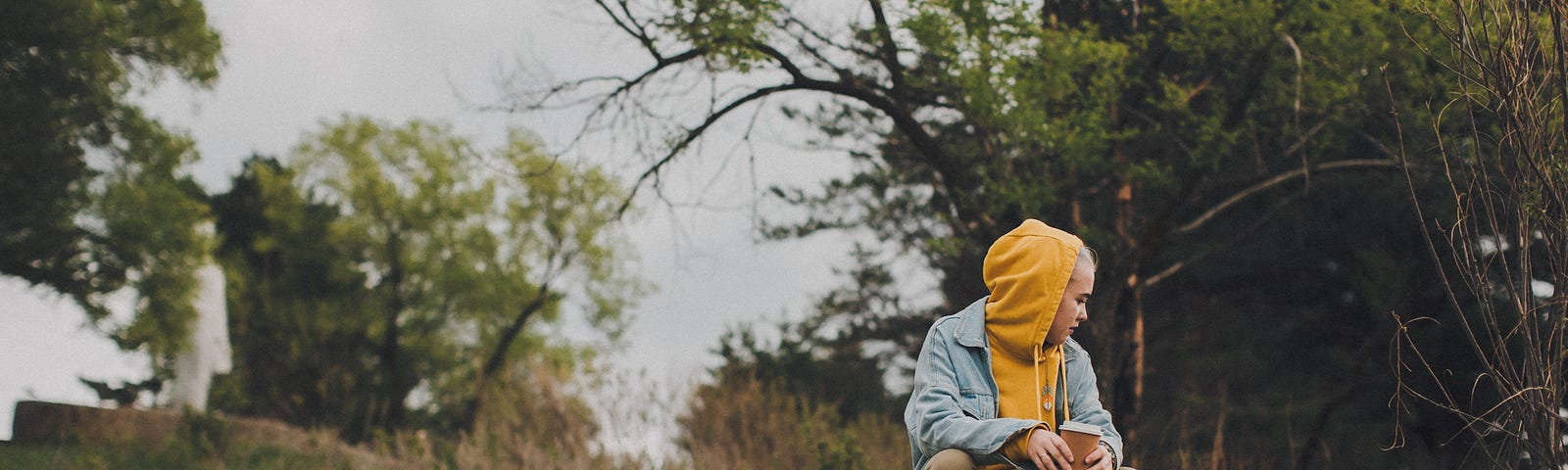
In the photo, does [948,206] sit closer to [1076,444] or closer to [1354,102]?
[1354,102]

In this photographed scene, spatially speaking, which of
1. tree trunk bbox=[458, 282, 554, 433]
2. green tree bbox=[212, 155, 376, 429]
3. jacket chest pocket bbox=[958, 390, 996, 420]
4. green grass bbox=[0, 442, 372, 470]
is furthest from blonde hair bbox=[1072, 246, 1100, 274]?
green tree bbox=[212, 155, 376, 429]

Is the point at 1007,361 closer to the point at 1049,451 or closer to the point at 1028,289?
the point at 1028,289

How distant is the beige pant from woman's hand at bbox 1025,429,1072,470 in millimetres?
159

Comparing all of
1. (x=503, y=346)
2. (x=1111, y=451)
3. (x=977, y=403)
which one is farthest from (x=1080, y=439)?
(x=503, y=346)

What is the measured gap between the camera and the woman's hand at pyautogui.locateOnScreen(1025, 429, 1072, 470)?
261 centimetres

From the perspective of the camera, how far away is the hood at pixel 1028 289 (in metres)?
2.84

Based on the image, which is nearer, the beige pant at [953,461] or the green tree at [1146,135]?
the beige pant at [953,461]

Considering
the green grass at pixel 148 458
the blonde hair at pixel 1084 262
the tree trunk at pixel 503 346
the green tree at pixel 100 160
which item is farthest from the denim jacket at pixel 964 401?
the tree trunk at pixel 503 346

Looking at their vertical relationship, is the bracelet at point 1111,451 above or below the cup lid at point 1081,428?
below

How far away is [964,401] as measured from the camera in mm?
2848

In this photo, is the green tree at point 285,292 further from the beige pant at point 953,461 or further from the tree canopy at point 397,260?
the beige pant at point 953,461

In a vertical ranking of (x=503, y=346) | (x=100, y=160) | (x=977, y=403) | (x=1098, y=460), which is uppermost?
(x=100, y=160)

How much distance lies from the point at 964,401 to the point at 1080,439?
29 cm

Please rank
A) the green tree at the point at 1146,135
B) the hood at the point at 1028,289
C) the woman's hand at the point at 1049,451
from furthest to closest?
1. the green tree at the point at 1146,135
2. the hood at the point at 1028,289
3. the woman's hand at the point at 1049,451
